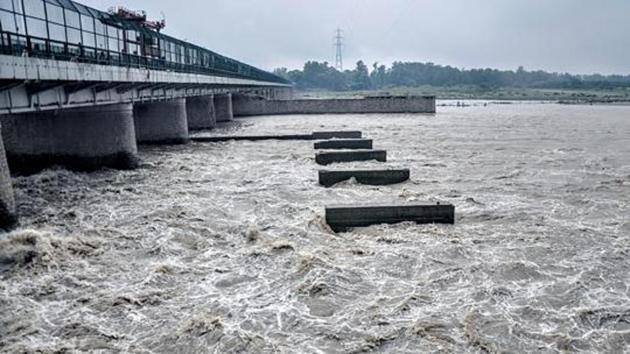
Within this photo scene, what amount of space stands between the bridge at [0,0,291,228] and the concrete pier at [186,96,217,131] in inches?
378

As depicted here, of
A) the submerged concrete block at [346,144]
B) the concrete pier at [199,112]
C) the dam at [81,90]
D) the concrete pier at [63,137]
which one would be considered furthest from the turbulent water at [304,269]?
the concrete pier at [199,112]

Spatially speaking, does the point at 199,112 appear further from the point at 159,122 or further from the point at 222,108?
the point at 159,122

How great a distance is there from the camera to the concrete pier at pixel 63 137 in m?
29.0

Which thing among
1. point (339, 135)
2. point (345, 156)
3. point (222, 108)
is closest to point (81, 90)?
point (345, 156)

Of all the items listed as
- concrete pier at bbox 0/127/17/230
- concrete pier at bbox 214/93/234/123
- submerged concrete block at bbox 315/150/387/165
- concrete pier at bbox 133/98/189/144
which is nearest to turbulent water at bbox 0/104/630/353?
concrete pier at bbox 0/127/17/230

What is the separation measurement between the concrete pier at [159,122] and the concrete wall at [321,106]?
42325 millimetres

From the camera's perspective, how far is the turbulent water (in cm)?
1126

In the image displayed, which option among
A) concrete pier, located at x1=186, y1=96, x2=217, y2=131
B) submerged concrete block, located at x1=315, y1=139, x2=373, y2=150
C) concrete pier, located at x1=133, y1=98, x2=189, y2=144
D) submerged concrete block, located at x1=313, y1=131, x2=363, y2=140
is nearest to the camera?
submerged concrete block, located at x1=315, y1=139, x2=373, y2=150

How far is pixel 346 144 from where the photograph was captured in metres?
37.7

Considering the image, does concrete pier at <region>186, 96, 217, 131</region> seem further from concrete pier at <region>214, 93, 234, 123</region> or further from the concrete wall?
the concrete wall

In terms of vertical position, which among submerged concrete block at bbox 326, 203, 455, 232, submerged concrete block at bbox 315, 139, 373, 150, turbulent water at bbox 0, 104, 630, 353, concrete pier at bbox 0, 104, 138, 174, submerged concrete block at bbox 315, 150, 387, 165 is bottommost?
turbulent water at bbox 0, 104, 630, 353

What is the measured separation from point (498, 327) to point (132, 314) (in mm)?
8465

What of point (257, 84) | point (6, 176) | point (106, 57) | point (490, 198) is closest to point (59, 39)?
point (106, 57)

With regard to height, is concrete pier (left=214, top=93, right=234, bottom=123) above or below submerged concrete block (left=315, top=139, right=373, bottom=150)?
above
